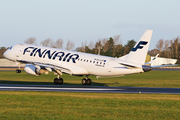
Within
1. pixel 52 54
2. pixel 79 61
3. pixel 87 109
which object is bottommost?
pixel 87 109

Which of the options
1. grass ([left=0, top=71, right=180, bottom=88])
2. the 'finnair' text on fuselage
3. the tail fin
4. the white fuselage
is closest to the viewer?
the tail fin

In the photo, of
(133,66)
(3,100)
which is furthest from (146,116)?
(133,66)

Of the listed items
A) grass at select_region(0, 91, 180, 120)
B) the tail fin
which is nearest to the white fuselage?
the tail fin

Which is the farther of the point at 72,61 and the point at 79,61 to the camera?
the point at 72,61

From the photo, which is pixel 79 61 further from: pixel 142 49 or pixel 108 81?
pixel 108 81

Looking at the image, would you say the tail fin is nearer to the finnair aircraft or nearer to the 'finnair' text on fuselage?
the finnair aircraft

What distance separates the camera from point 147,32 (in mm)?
41281

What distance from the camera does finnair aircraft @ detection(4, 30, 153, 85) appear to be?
41.4 meters

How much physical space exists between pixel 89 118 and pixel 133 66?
24.0 meters

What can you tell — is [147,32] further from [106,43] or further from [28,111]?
[106,43]

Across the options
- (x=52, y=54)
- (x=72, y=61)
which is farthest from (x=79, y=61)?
(x=52, y=54)

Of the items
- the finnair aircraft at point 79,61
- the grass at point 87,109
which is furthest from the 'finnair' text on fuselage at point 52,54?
the grass at point 87,109

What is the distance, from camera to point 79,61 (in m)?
46.3

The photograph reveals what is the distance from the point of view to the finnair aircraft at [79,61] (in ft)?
136
